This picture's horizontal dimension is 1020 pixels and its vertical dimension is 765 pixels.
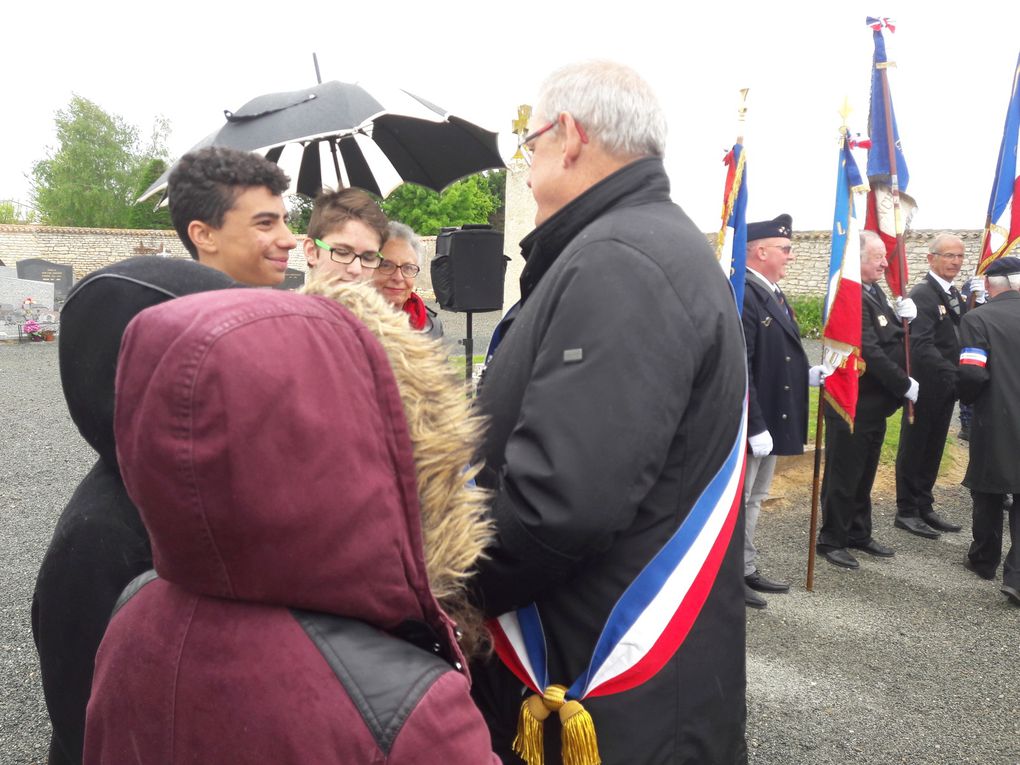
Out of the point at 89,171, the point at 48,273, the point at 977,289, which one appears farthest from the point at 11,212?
the point at 977,289

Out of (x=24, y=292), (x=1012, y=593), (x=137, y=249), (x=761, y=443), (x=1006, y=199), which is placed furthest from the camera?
(x=137, y=249)

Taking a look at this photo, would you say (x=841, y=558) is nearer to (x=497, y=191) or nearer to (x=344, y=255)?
(x=344, y=255)

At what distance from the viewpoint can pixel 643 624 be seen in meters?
1.46

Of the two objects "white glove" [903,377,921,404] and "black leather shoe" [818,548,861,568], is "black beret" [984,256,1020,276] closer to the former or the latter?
"white glove" [903,377,921,404]

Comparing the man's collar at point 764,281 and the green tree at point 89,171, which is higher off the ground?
the green tree at point 89,171

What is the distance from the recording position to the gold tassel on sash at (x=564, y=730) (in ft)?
4.81

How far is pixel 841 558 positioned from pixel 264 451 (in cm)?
514

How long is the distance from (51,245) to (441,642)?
37.8 meters

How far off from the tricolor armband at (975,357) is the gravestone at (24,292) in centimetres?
1872

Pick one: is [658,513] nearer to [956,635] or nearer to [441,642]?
[441,642]

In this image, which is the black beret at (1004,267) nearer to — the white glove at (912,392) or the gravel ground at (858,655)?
the white glove at (912,392)

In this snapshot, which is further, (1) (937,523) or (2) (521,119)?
(2) (521,119)

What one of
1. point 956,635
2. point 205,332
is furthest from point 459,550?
point 956,635

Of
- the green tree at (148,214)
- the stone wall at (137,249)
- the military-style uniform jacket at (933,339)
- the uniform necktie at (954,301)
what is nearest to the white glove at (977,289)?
the uniform necktie at (954,301)
